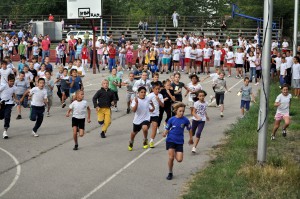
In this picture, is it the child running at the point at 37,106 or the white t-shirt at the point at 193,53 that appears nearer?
the child running at the point at 37,106

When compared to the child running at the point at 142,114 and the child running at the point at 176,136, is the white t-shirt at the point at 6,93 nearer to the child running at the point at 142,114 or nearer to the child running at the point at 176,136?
the child running at the point at 142,114

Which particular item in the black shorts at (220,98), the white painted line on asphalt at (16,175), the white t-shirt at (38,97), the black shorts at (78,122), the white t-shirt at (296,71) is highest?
the white t-shirt at (296,71)

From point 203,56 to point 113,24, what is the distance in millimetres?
26364

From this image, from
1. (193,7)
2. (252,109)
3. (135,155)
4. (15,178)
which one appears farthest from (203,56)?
(193,7)

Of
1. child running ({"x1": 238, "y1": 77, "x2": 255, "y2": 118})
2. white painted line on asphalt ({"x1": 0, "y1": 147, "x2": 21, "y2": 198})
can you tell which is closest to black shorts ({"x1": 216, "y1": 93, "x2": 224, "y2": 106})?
child running ({"x1": 238, "y1": 77, "x2": 255, "y2": 118})

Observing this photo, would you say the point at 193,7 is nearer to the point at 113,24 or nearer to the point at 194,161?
the point at 113,24

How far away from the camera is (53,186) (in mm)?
11703

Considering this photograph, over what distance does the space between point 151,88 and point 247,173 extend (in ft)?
23.1

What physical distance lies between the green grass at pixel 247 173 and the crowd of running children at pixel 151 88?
32.0 inches

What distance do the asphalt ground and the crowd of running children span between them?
0.44m

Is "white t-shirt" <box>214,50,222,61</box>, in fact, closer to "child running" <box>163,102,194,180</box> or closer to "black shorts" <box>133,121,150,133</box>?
"black shorts" <box>133,121,150,133</box>

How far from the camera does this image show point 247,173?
1206cm

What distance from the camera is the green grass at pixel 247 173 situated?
1102 cm

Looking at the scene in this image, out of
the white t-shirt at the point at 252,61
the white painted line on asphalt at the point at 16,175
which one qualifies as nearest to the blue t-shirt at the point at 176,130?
the white painted line on asphalt at the point at 16,175
